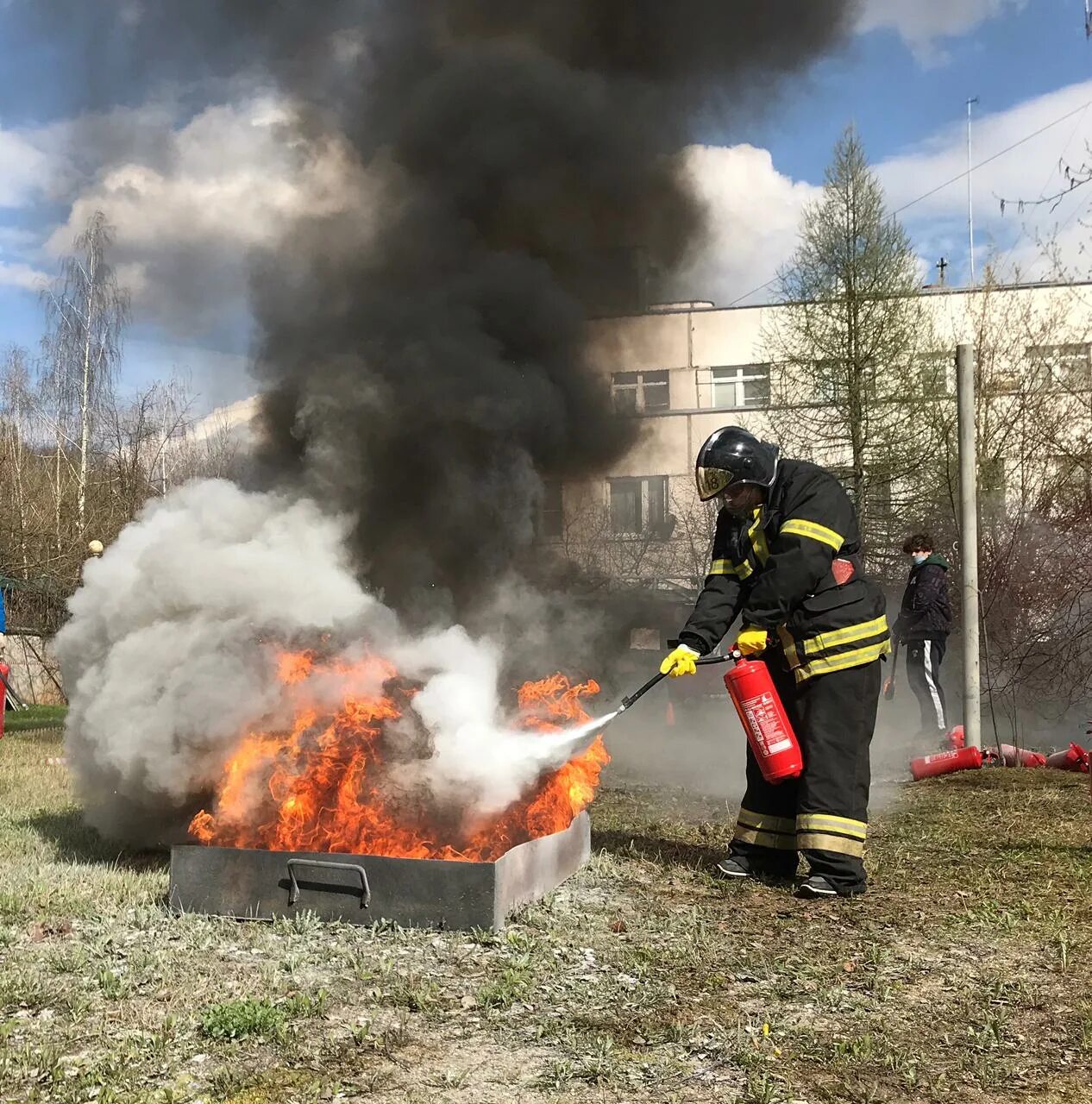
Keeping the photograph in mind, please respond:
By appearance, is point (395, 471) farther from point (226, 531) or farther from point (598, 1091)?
point (598, 1091)

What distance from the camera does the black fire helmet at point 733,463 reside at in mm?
5129

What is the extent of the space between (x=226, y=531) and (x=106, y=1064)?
9.43 ft

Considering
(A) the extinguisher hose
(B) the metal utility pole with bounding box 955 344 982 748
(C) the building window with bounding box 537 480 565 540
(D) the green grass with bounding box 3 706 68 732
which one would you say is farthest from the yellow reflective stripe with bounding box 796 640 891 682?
(D) the green grass with bounding box 3 706 68 732

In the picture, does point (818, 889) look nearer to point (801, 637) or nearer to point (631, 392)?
point (801, 637)

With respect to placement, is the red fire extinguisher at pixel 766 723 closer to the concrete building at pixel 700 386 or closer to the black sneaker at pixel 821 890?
the black sneaker at pixel 821 890

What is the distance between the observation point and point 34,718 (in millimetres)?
14586

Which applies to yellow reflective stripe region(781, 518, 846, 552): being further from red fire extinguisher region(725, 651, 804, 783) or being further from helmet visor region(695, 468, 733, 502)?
red fire extinguisher region(725, 651, 804, 783)

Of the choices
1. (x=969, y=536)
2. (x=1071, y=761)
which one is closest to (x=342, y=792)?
(x=969, y=536)

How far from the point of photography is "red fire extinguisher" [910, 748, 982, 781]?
841cm

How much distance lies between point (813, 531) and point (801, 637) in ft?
1.67

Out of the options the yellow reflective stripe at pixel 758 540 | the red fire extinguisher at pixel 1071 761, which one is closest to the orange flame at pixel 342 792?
the yellow reflective stripe at pixel 758 540

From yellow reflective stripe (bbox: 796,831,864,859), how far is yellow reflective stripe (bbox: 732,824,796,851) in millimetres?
271

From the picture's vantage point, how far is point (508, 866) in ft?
14.1

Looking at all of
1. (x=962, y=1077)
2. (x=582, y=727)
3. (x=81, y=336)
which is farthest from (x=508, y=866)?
(x=81, y=336)
